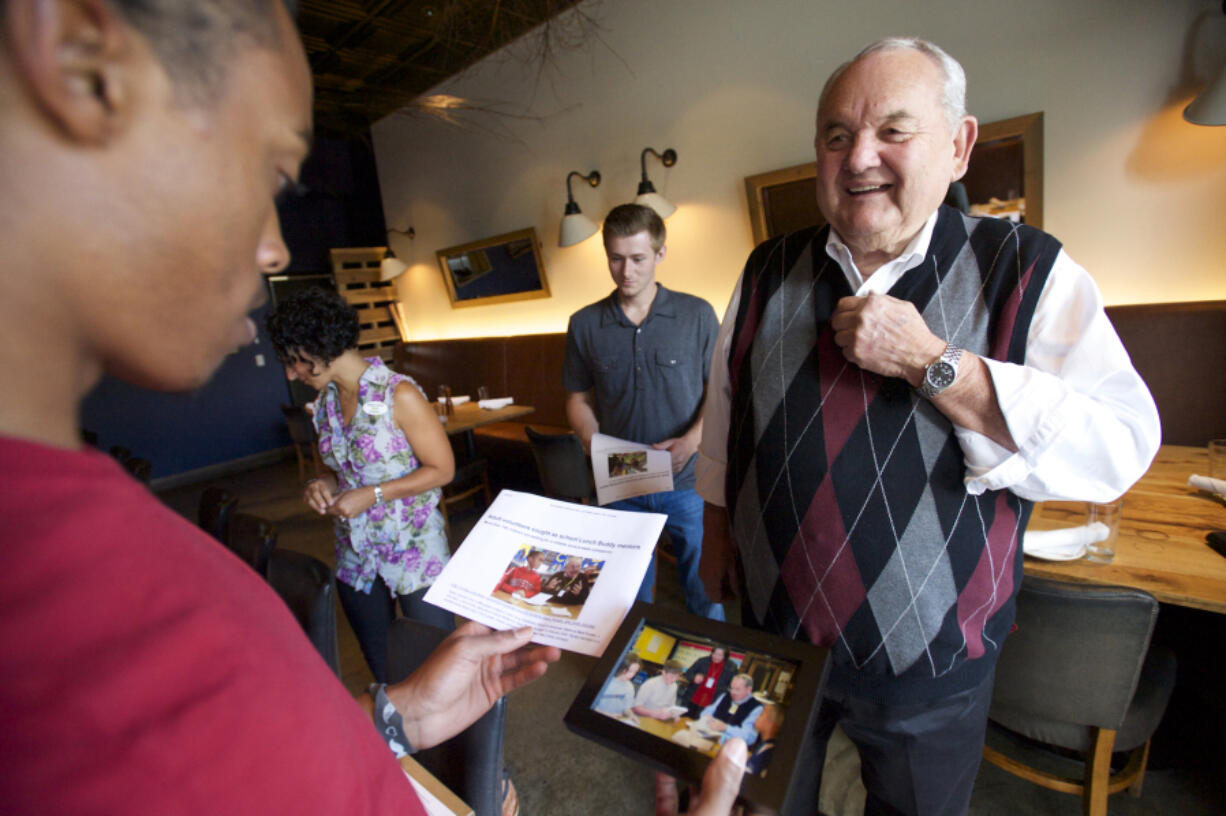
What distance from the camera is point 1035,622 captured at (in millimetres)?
1395

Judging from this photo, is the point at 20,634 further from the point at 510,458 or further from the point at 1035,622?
the point at 510,458

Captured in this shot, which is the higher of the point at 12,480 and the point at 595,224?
the point at 595,224

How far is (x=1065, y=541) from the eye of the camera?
158 cm

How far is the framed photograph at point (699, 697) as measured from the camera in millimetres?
631

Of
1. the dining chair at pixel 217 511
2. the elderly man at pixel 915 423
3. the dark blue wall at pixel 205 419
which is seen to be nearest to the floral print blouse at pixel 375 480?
the dining chair at pixel 217 511

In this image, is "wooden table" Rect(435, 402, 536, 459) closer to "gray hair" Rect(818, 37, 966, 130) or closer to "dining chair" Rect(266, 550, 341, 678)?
"dining chair" Rect(266, 550, 341, 678)

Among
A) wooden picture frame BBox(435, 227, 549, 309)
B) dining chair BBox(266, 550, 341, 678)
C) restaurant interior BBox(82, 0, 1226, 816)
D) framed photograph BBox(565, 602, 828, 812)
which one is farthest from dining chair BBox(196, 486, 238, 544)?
wooden picture frame BBox(435, 227, 549, 309)

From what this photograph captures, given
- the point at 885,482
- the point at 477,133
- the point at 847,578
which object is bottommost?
the point at 847,578

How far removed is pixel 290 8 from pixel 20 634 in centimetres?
47

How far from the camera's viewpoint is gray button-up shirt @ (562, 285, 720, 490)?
228 cm

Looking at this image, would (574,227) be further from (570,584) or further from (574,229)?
(570,584)

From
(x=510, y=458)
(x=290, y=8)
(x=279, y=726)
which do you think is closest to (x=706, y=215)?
(x=510, y=458)

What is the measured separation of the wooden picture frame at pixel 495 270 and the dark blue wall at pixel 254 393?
2.04 m

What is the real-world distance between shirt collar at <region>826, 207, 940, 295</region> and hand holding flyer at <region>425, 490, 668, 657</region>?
64 centimetres
